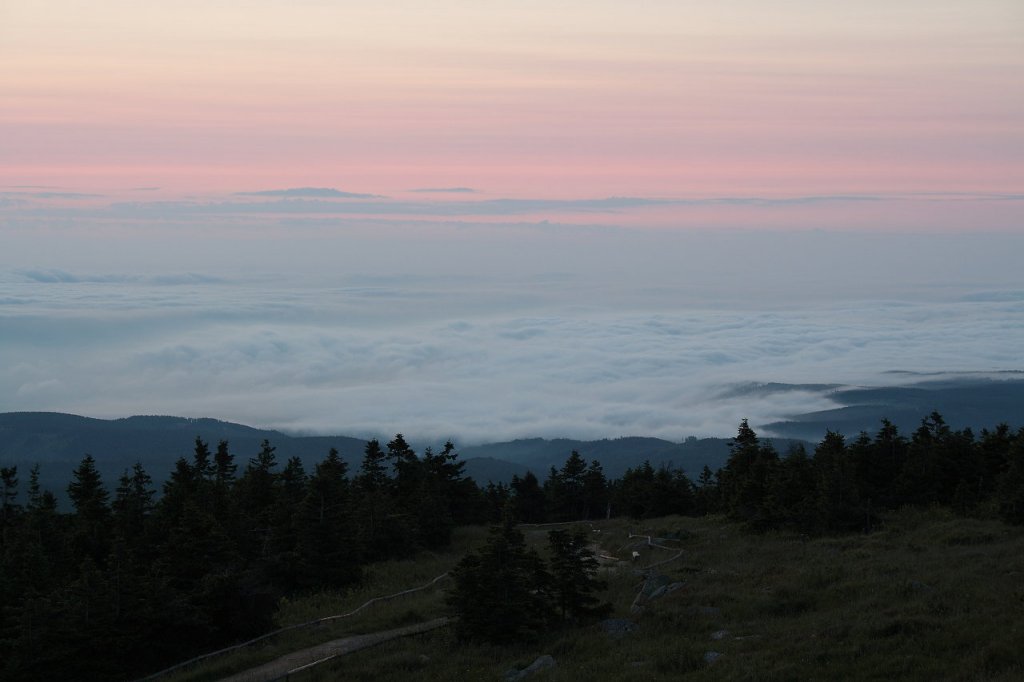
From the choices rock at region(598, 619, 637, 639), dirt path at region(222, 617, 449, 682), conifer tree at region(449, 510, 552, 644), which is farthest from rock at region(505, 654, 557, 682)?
dirt path at region(222, 617, 449, 682)

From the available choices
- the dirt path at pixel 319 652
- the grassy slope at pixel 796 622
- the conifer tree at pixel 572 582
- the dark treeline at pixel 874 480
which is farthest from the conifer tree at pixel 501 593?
the dark treeline at pixel 874 480

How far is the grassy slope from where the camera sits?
835 inches

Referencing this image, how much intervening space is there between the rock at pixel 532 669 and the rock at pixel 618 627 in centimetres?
243

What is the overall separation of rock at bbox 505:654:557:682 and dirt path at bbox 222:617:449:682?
5501 millimetres

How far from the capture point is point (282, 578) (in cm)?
3888

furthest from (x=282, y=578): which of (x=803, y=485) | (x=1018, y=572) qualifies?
(x=1018, y=572)

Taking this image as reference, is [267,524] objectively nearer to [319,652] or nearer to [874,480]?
[319,652]

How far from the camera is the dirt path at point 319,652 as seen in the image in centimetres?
2631

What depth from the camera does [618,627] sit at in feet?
88.1

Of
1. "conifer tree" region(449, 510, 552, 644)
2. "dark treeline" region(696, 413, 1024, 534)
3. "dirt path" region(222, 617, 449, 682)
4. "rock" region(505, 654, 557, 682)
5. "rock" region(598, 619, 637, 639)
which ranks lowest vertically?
"dirt path" region(222, 617, 449, 682)

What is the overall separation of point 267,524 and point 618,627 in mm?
22464

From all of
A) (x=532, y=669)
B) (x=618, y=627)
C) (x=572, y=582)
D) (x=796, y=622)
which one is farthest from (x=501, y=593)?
(x=796, y=622)

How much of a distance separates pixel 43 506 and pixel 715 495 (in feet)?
122

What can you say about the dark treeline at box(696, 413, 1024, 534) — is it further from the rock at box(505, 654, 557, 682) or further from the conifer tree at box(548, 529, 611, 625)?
the rock at box(505, 654, 557, 682)
